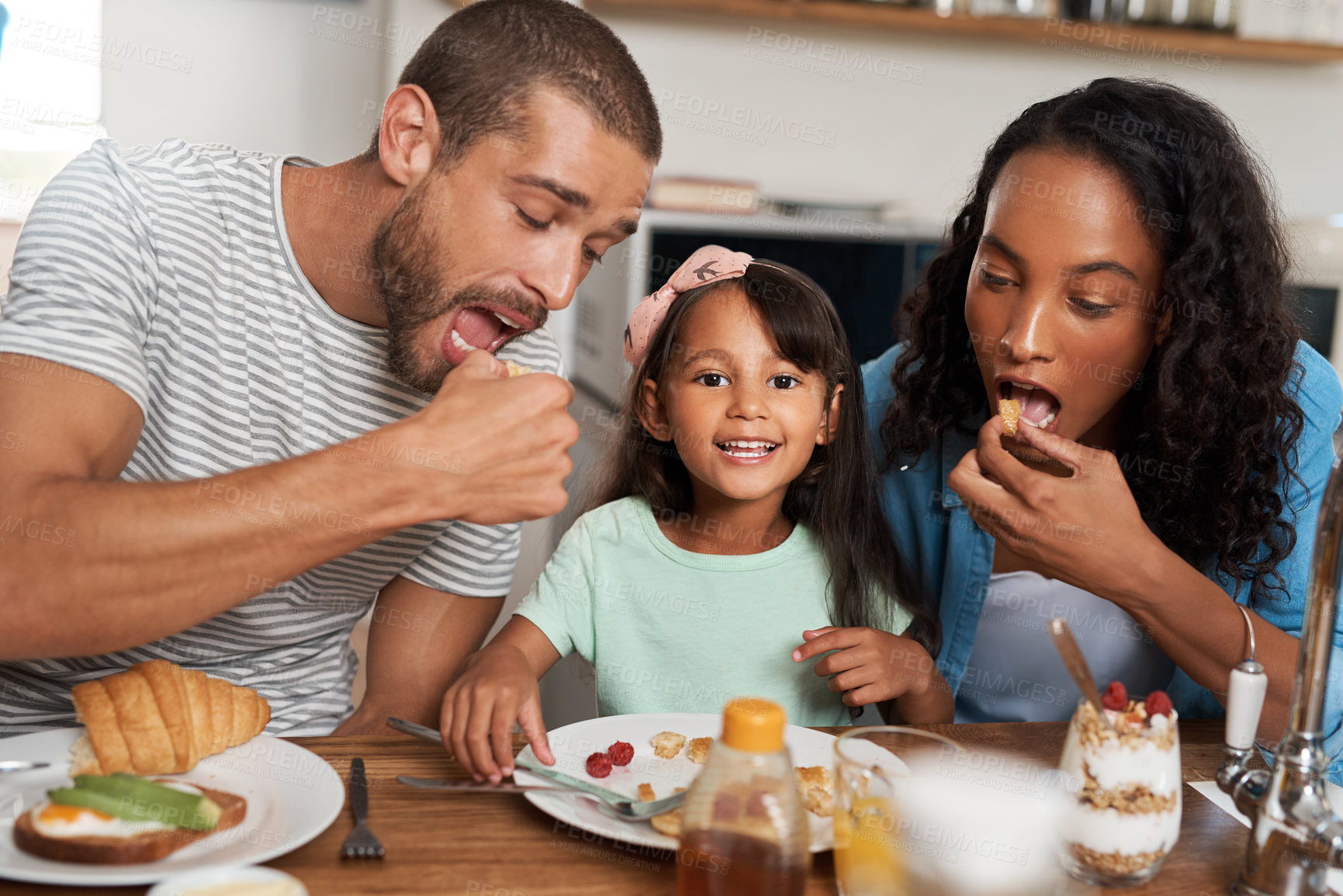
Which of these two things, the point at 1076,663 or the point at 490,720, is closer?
the point at 1076,663

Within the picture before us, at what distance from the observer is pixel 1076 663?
86 cm

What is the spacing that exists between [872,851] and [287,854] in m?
0.46

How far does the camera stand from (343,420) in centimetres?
147

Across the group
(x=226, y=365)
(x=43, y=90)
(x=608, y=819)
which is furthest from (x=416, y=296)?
(x=43, y=90)

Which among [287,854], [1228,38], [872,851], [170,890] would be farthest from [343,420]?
[1228,38]

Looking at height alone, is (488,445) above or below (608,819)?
above

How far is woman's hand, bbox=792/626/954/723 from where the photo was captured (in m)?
1.37

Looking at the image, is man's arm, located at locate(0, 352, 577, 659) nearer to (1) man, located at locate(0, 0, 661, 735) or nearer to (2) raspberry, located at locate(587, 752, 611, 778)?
(1) man, located at locate(0, 0, 661, 735)

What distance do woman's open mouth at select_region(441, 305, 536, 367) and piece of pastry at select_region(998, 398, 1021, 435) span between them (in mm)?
615

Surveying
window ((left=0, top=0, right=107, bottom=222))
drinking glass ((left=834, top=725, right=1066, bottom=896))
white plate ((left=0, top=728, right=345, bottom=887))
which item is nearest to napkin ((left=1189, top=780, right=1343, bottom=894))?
drinking glass ((left=834, top=725, right=1066, bottom=896))

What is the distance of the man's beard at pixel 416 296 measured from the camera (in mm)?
1371

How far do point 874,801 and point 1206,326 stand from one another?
970 millimetres

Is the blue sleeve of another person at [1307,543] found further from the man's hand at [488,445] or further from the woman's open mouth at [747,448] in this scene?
the man's hand at [488,445]

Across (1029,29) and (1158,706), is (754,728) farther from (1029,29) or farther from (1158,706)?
(1029,29)
